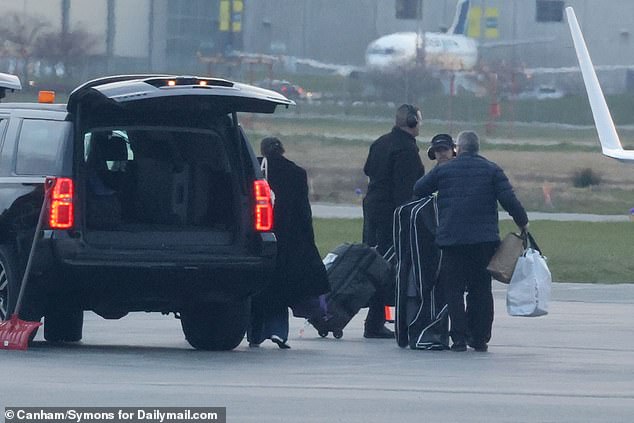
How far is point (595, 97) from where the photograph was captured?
66.4 ft

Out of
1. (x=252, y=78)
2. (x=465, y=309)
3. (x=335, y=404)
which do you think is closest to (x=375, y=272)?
(x=465, y=309)

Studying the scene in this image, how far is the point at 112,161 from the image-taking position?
1241cm

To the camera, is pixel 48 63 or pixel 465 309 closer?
pixel 465 309

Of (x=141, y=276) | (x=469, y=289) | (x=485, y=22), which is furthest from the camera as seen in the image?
(x=485, y=22)

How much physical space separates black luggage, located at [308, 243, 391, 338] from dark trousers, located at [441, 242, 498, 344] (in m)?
0.89

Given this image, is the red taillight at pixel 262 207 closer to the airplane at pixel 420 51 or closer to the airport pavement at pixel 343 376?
the airport pavement at pixel 343 376

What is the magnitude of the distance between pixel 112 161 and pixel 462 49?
154 ft

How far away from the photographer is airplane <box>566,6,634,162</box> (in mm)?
20266

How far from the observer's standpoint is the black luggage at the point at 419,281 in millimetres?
13258

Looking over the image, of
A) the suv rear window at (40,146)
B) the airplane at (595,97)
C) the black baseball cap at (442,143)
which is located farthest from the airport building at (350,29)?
the suv rear window at (40,146)

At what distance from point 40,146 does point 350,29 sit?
4823cm

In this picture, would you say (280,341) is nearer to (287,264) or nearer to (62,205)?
(287,264)

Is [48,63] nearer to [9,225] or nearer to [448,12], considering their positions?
[448,12]

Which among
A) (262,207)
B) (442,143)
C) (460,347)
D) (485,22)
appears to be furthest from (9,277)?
(485,22)
